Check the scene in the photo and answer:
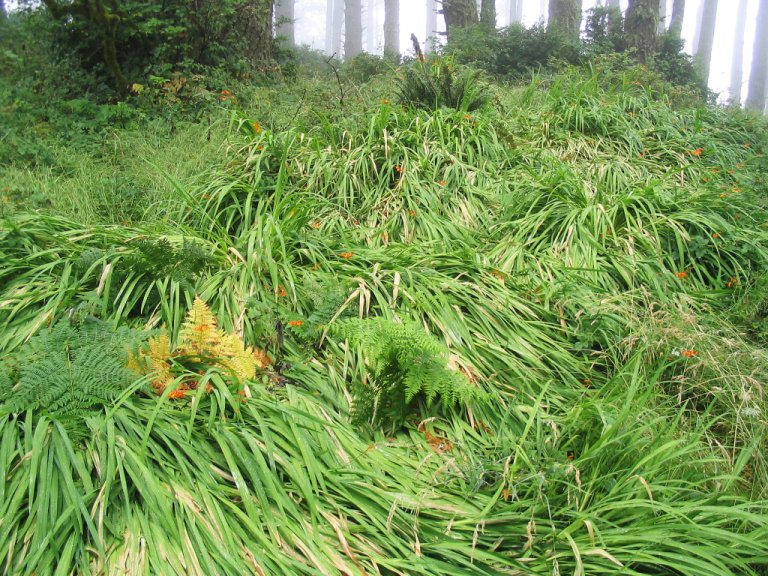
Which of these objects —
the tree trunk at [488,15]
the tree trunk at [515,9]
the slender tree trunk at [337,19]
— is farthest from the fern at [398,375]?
the slender tree trunk at [337,19]

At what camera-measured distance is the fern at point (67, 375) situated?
222 cm

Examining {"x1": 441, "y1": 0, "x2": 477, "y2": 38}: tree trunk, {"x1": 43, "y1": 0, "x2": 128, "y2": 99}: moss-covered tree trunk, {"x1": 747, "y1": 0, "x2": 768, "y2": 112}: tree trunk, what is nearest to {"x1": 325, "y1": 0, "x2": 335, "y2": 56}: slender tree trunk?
{"x1": 747, "y1": 0, "x2": 768, "y2": 112}: tree trunk

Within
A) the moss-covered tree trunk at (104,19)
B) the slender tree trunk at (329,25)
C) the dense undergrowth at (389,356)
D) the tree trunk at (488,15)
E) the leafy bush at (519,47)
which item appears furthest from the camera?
the slender tree trunk at (329,25)

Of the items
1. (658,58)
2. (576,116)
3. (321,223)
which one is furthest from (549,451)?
(658,58)

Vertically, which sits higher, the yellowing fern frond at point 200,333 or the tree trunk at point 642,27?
the tree trunk at point 642,27

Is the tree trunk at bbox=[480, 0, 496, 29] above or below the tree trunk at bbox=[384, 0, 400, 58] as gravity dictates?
below

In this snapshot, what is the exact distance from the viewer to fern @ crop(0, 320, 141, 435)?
222cm

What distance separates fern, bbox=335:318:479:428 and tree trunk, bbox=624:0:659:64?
953 cm

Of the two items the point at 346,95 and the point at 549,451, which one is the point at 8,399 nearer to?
the point at 549,451

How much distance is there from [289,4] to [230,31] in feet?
70.7

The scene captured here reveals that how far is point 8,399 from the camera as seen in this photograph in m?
2.23

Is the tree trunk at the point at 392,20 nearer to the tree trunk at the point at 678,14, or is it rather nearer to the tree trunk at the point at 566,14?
the tree trunk at the point at 678,14

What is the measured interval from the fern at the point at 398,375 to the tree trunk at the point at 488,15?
9210 millimetres

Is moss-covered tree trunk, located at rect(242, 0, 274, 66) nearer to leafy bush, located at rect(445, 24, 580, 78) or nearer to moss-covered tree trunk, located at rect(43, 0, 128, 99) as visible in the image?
moss-covered tree trunk, located at rect(43, 0, 128, 99)
